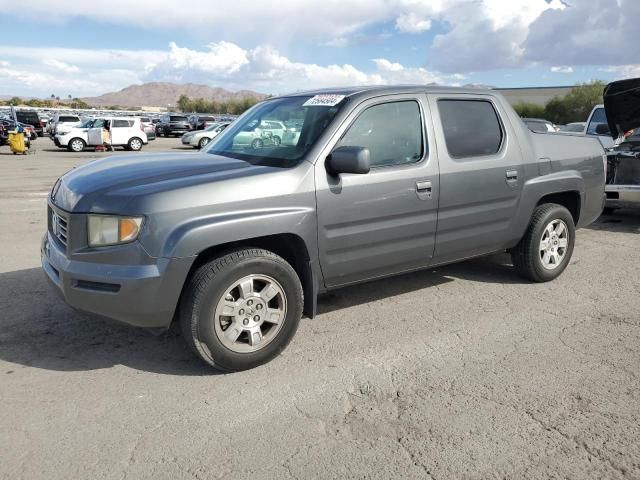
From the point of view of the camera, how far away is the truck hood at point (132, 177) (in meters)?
3.21

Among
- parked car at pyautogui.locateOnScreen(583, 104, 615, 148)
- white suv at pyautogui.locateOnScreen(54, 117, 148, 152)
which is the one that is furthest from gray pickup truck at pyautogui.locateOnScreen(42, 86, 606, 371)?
white suv at pyautogui.locateOnScreen(54, 117, 148, 152)

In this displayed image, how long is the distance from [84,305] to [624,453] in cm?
306

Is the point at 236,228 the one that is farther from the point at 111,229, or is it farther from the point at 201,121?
the point at 201,121

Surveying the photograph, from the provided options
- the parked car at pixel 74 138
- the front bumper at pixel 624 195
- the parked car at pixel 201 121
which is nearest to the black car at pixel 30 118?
the parked car at pixel 201 121

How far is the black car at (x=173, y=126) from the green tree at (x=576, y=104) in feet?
121

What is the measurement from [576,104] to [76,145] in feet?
156

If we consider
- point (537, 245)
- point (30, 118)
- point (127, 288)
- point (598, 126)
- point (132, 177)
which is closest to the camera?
point (127, 288)

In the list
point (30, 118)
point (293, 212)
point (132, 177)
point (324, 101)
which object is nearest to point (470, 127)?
point (324, 101)

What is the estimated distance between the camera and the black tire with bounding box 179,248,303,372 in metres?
3.26

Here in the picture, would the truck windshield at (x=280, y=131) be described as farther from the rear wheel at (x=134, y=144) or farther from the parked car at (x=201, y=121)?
the parked car at (x=201, y=121)

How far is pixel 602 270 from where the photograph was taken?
5867mm

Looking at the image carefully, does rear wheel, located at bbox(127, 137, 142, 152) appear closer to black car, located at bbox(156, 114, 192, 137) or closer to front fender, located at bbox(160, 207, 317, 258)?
black car, located at bbox(156, 114, 192, 137)

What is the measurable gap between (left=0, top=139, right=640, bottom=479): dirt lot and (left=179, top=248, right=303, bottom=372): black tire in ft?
0.44

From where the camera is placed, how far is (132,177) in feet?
11.5
